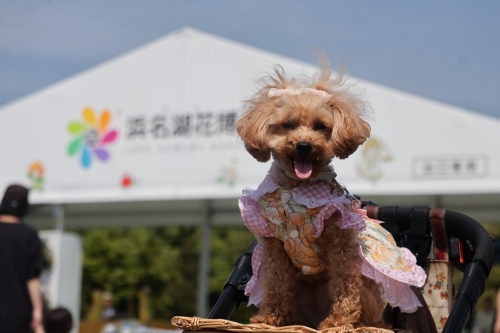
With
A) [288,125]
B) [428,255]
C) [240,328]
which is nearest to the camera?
[240,328]

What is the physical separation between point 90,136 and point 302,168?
246 inches

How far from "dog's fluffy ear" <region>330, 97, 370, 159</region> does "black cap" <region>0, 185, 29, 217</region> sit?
10.3 ft

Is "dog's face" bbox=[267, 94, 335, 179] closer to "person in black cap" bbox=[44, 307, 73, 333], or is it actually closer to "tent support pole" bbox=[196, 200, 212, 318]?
"person in black cap" bbox=[44, 307, 73, 333]

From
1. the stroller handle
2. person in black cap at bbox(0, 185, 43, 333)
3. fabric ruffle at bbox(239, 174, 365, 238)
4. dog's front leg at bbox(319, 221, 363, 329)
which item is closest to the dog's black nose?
fabric ruffle at bbox(239, 174, 365, 238)

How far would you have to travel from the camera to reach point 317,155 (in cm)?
288

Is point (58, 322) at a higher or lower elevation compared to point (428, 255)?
lower

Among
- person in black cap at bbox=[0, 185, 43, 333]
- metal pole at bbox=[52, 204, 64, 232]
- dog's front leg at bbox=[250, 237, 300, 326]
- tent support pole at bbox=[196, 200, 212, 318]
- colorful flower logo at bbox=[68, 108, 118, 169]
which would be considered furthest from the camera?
tent support pole at bbox=[196, 200, 212, 318]

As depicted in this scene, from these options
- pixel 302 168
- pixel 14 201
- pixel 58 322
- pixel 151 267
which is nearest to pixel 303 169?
pixel 302 168

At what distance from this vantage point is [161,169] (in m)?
8.47

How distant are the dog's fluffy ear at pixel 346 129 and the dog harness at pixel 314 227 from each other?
0.22 meters

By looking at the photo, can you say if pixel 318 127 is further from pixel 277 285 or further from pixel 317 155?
pixel 277 285

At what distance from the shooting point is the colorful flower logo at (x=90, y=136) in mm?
8664

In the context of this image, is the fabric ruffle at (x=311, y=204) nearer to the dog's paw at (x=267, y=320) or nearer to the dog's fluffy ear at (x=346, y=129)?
the dog's fluffy ear at (x=346, y=129)

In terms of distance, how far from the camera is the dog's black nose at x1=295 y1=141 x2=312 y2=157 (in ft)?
9.29
